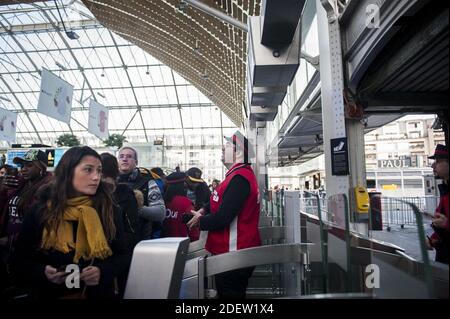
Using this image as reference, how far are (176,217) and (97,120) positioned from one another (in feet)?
28.4

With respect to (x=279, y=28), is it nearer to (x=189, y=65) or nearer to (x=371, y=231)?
(x=371, y=231)

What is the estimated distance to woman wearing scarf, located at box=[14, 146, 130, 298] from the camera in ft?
4.07

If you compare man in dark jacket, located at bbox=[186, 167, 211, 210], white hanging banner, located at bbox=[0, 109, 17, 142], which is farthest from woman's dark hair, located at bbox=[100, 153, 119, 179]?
white hanging banner, located at bbox=[0, 109, 17, 142]

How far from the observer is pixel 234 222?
77.4 inches

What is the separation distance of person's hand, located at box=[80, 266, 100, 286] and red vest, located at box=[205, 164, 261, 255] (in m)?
0.87

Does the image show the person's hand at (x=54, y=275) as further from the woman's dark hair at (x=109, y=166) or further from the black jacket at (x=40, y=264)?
the woman's dark hair at (x=109, y=166)

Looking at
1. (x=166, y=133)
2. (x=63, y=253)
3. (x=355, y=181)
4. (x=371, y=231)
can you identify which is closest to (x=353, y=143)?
(x=355, y=181)

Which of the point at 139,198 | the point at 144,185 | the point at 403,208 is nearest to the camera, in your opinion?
the point at 403,208

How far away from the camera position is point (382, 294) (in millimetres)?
856

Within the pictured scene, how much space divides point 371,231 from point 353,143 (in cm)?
249

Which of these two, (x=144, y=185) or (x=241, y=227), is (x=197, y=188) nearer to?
(x=144, y=185)

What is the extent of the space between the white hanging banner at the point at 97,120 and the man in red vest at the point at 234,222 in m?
9.49

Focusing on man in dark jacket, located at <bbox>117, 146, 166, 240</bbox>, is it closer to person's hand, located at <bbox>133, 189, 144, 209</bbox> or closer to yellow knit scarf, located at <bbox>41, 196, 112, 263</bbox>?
person's hand, located at <bbox>133, 189, 144, 209</bbox>

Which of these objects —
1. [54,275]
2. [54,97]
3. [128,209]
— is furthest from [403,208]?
[54,97]
